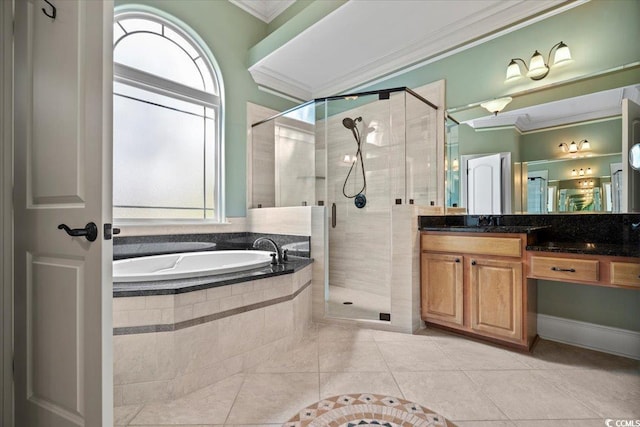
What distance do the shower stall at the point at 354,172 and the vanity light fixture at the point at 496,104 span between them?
46 centimetres

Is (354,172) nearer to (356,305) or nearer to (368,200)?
(368,200)

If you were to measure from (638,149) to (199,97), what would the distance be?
362 centimetres

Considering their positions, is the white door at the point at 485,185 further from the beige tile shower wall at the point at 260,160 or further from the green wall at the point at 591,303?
the beige tile shower wall at the point at 260,160

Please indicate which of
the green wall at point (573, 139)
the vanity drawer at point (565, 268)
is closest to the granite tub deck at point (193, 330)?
the vanity drawer at point (565, 268)

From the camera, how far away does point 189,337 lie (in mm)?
1607

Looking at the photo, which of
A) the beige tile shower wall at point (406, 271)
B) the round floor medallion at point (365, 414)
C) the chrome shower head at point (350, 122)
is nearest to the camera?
the round floor medallion at point (365, 414)

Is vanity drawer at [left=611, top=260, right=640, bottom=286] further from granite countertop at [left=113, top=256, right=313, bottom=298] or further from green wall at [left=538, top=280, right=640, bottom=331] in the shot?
granite countertop at [left=113, top=256, right=313, bottom=298]

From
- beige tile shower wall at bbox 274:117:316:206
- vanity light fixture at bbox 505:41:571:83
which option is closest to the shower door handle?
beige tile shower wall at bbox 274:117:316:206

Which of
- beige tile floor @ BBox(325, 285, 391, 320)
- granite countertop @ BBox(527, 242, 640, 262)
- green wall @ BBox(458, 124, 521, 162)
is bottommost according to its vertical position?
beige tile floor @ BBox(325, 285, 391, 320)

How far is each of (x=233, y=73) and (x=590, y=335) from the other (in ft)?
13.1

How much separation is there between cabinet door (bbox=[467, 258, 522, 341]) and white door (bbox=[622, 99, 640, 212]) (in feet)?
2.70

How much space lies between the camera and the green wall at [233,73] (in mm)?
3217

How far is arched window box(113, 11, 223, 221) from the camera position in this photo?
269cm

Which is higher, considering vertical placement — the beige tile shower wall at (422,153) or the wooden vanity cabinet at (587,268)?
the beige tile shower wall at (422,153)
